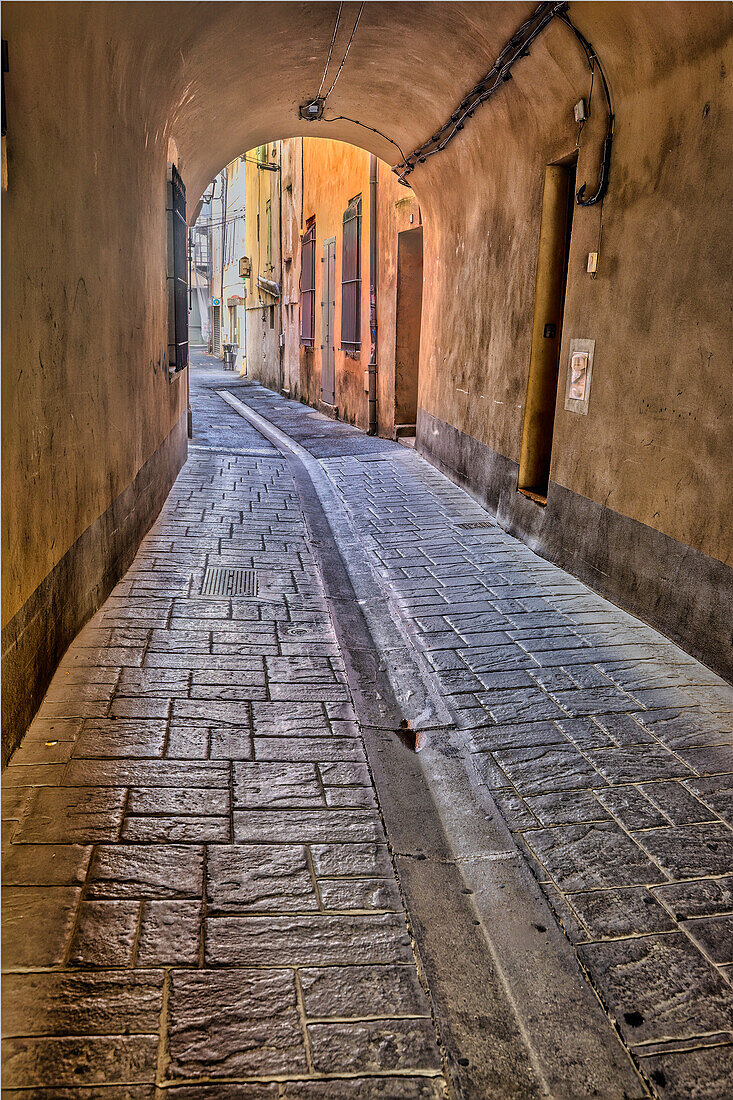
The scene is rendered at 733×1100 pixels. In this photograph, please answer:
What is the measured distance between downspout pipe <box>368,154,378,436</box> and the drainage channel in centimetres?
968

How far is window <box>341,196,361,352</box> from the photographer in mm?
14219

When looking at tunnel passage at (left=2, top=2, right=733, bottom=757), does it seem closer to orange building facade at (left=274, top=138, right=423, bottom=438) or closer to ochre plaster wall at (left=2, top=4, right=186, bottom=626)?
ochre plaster wall at (left=2, top=4, right=186, bottom=626)

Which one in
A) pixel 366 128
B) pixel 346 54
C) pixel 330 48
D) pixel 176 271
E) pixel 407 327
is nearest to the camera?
pixel 330 48

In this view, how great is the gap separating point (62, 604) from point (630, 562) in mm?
3288

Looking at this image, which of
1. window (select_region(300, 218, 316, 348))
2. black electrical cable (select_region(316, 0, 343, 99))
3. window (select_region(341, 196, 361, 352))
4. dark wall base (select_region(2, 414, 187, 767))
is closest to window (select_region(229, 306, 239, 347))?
window (select_region(300, 218, 316, 348))

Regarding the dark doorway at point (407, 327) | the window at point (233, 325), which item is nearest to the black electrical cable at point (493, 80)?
the dark doorway at point (407, 327)

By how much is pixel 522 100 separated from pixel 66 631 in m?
Answer: 5.56

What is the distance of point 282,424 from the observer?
15.5 m

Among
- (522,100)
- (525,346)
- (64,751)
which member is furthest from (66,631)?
(522,100)

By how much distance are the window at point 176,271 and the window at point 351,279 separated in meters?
4.19

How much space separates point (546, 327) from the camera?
7.21 metres

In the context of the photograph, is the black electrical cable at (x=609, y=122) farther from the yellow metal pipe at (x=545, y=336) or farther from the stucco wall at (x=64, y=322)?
the stucco wall at (x=64, y=322)

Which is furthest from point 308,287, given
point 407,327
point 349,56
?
point 349,56

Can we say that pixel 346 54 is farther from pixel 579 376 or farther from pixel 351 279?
pixel 351 279
